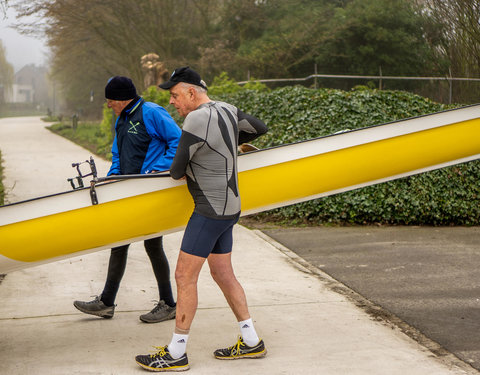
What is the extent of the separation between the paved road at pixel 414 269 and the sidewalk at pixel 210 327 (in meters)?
0.29

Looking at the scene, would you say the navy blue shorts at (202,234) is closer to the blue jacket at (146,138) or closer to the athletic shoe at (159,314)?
the blue jacket at (146,138)

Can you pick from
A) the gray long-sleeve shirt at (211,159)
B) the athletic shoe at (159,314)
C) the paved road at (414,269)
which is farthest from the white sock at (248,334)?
the paved road at (414,269)

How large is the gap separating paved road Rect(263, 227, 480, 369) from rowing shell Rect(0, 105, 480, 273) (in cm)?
121

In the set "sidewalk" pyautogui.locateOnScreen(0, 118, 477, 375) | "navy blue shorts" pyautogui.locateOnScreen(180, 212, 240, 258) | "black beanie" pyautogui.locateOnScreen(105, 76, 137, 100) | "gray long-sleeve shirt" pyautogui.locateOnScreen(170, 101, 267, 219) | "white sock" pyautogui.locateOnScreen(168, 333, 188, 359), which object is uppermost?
"black beanie" pyautogui.locateOnScreen(105, 76, 137, 100)

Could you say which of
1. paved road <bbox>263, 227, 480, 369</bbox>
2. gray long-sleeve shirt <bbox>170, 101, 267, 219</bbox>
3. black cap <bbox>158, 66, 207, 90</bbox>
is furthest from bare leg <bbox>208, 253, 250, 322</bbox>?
paved road <bbox>263, 227, 480, 369</bbox>

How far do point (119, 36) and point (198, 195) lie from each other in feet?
89.8

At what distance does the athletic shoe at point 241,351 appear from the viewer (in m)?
4.38

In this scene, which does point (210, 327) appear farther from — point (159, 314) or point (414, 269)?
point (414, 269)

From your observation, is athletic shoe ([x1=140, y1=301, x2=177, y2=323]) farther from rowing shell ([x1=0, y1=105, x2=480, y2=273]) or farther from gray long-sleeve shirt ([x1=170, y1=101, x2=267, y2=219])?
gray long-sleeve shirt ([x1=170, y1=101, x2=267, y2=219])

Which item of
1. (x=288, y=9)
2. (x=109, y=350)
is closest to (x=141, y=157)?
(x=109, y=350)

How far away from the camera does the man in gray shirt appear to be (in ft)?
13.2

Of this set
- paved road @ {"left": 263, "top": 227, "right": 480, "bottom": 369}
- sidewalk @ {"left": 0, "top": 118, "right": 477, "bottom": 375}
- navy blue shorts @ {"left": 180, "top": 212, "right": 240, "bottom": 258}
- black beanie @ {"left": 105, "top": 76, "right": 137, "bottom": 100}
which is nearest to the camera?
navy blue shorts @ {"left": 180, "top": 212, "right": 240, "bottom": 258}

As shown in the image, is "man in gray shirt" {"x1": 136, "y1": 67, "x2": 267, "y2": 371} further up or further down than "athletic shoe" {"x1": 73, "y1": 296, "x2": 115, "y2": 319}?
further up

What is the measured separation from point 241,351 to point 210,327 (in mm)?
750
